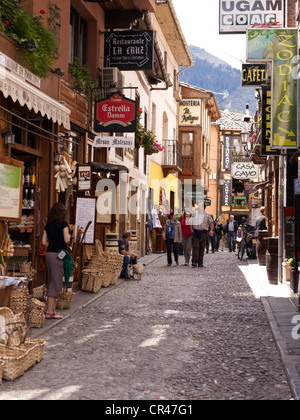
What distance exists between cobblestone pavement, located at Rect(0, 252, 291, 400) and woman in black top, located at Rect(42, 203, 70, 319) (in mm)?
496

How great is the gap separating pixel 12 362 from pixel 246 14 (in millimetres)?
11690

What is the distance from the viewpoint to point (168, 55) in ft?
103

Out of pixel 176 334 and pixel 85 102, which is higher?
pixel 85 102

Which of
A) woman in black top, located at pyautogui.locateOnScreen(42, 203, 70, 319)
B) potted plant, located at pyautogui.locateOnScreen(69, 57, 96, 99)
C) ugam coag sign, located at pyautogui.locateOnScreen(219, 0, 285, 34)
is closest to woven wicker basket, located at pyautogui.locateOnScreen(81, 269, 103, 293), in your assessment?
woman in black top, located at pyautogui.locateOnScreen(42, 203, 70, 319)

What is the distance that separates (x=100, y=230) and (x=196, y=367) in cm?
926

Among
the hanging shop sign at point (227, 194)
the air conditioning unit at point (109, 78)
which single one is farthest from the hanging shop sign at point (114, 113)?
the hanging shop sign at point (227, 194)

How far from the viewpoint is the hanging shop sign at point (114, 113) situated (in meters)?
13.6

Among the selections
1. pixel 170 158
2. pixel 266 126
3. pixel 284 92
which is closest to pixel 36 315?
pixel 284 92

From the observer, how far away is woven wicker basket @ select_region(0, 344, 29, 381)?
5.81 meters

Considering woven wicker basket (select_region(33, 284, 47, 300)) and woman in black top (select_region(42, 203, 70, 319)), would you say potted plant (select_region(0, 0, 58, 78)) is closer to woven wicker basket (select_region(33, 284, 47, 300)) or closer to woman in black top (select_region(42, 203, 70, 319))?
woman in black top (select_region(42, 203, 70, 319))
